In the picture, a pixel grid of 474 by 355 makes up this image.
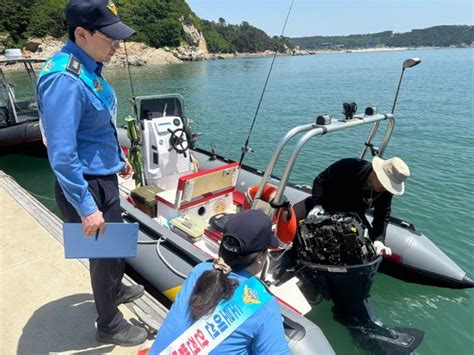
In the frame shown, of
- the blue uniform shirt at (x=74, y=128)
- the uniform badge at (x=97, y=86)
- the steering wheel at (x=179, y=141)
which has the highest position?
the uniform badge at (x=97, y=86)

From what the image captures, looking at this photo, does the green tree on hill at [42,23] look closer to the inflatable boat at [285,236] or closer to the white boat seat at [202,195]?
the inflatable boat at [285,236]

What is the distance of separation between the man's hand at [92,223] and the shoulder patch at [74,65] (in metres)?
0.65

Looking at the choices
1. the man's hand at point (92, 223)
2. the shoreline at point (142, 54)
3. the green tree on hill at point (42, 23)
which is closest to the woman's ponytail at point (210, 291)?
the man's hand at point (92, 223)

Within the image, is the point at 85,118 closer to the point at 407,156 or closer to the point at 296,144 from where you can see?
the point at 296,144

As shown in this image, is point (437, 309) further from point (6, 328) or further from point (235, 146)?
point (235, 146)

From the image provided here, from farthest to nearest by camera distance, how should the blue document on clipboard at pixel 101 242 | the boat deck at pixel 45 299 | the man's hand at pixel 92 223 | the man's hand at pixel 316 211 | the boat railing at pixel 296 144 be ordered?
the man's hand at pixel 316 211 < the boat railing at pixel 296 144 < the boat deck at pixel 45 299 < the blue document on clipboard at pixel 101 242 < the man's hand at pixel 92 223

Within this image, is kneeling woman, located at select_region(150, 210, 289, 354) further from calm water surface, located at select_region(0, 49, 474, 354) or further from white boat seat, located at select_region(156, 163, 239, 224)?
white boat seat, located at select_region(156, 163, 239, 224)

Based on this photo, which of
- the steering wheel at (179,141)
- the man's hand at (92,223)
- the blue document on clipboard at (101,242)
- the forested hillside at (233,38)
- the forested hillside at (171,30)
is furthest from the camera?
the forested hillside at (233,38)

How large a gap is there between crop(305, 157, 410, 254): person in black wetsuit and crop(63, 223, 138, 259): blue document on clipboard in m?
1.66

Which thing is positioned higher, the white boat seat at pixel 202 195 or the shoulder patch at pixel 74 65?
the shoulder patch at pixel 74 65

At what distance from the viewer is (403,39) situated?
160375 mm

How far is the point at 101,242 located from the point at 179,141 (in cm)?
284

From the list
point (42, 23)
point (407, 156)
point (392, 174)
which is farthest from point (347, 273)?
point (42, 23)

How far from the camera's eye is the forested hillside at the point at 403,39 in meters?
133
